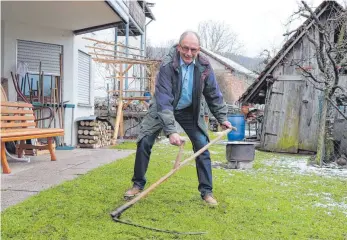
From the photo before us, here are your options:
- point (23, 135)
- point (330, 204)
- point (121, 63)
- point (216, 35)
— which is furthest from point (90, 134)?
point (216, 35)

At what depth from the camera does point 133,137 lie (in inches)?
445

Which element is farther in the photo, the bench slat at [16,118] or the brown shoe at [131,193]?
the bench slat at [16,118]

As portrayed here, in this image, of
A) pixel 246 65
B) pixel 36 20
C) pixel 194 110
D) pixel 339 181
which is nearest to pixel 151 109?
pixel 194 110

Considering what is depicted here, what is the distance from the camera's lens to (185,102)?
350 cm

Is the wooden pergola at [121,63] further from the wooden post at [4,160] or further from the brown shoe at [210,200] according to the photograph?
the brown shoe at [210,200]

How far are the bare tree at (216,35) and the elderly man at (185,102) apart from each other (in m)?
39.7

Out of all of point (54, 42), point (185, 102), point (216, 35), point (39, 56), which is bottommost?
point (185, 102)

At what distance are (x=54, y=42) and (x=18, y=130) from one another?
314 centimetres

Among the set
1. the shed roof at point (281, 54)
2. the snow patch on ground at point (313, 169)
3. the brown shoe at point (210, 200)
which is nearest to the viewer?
the brown shoe at point (210, 200)

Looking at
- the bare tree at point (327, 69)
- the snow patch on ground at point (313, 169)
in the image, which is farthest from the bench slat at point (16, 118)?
the bare tree at point (327, 69)

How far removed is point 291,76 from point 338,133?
2.56m

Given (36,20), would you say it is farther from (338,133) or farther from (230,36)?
(230,36)

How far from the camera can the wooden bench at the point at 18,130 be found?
181 inches

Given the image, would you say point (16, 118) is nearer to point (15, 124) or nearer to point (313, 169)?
point (15, 124)
